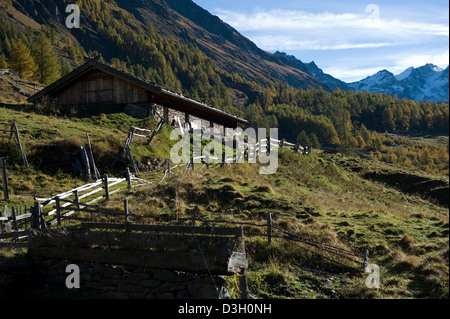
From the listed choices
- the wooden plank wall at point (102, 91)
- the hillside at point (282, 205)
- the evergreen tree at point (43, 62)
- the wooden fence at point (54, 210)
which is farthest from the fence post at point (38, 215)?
the evergreen tree at point (43, 62)

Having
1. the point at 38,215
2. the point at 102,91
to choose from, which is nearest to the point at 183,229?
the point at 38,215

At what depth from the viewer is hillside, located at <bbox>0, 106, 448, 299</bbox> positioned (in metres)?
9.83

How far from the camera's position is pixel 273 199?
16.0 metres

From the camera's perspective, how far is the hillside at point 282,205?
9.83 m

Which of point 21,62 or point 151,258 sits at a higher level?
point 21,62

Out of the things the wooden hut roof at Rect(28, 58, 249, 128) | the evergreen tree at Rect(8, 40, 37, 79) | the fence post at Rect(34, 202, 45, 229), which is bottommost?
the fence post at Rect(34, 202, 45, 229)

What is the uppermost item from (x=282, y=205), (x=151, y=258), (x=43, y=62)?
(x=43, y=62)

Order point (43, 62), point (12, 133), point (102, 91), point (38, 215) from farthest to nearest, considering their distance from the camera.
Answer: point (43, 62)
point (102, 91)
point (12, 133)
point (38, 215)

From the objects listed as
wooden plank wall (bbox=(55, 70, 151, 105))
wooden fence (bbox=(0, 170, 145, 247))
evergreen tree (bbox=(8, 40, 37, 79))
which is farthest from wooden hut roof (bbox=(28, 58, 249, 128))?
evergreen tree (bbox=(8, 40, 37, 79))

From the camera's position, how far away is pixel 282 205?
15430 mm

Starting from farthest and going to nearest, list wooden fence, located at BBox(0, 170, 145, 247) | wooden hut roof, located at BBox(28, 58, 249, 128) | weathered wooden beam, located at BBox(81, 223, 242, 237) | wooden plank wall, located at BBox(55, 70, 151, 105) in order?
wooden plank wall, located at BBox(55, 70, 151, 105)
wooden hut roof, located at BBox(28, 58, 249, 128)
wooden fence, located at BBox(0, 170, 145, 247)
weathered wooden beam, located at BBox(81, 223, 242, 237)

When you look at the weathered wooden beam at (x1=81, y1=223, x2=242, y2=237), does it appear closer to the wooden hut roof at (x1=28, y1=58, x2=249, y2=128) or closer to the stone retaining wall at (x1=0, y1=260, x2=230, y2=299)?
the stone retaining wall at (x1=0, y1=260, x2=230, y2=299)

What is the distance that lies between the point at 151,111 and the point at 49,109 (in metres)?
7.45

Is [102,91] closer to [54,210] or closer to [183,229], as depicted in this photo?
[54,210]
